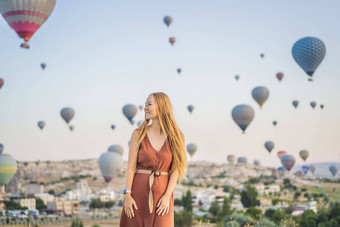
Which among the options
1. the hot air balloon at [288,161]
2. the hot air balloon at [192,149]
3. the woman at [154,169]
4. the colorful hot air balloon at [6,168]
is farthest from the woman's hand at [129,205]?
the hot air balloon at [192,149]

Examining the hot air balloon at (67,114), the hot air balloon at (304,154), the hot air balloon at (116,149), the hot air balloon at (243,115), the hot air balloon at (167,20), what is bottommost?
the hot air balloon at (304,154)

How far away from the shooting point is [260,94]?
31.2 metres

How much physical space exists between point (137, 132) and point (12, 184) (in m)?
110

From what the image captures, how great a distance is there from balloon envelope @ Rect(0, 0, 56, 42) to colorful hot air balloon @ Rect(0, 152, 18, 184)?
49.5ft

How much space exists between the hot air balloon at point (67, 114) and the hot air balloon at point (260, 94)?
14.0m

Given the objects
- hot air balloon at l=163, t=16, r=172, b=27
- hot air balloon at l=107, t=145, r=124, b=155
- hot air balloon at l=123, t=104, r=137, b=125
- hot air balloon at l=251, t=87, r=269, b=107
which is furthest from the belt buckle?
hot air balloon at l=107, t=145, r=124, b=155

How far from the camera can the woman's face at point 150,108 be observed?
3.00 m

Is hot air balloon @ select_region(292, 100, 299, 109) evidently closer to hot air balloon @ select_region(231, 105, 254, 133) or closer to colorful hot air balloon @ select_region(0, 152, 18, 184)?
hot air balloon @ select_region(231, 105, 254, 133)

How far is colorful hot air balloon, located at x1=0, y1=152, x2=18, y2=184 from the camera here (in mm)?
30750

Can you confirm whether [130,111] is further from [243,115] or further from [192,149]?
[192,149]

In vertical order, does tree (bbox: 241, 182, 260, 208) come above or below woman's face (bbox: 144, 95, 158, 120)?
below

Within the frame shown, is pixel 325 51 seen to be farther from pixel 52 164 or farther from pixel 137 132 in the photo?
pixel 52 164

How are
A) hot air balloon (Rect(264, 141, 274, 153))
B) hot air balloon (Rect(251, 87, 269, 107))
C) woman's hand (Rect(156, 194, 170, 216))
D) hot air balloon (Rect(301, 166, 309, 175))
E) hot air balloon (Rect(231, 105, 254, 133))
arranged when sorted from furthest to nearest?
hot air balloon (Rect(301, 166, 309, 175)) < hot air balloon (Rect(264, 141, 274, 153)) < hot air balloon (Rect(251, 87, 269, 107)) < hot air balloon (Rect(231, 105, 254, 133)) < woman's hand (Rect(156, 194, 170, 216))

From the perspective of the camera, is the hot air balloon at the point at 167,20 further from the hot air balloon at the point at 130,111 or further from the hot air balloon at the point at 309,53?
the hot air balloon at the point at 309,53
